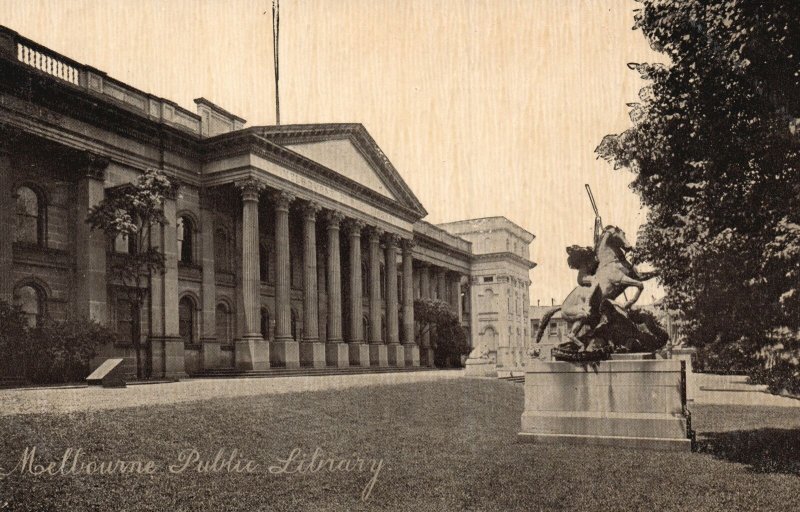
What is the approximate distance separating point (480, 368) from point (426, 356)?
2246 cm

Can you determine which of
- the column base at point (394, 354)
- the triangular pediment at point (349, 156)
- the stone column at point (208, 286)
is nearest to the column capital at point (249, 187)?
the stone column at point (208, 286)

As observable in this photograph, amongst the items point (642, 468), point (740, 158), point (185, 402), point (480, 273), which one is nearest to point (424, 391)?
point (185, 402)

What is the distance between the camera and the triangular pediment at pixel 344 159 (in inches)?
1448

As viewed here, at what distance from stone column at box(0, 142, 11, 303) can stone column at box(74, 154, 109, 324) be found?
2650 mm

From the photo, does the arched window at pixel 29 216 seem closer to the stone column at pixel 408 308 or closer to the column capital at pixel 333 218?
the column capital at pixel 333 218

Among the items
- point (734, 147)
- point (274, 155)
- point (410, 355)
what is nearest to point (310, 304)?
point (274, 155)

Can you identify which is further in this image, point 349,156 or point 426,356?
point 426,356

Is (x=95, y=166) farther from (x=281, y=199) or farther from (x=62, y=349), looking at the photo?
(x=281, y=199)

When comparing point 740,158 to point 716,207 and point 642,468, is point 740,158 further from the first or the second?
point 642,468

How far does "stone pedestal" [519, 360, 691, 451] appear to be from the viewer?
12.0 meters

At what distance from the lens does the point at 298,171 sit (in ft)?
115

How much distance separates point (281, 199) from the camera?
33.8 m

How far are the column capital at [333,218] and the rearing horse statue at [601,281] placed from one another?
2566 cm

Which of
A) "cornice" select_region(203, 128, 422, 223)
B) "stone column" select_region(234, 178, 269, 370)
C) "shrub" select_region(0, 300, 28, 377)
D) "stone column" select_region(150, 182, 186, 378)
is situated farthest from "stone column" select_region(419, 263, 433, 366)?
"shrub" select_region(0, 300, 28, 377)
